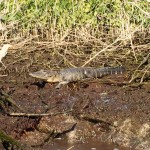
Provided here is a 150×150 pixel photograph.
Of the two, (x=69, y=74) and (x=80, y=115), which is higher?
(x=69, y=74)

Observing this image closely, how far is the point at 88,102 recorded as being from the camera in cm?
629

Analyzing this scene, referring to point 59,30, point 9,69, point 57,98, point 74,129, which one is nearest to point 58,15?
point 59,30

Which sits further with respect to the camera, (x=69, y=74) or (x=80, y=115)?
(x=69, y=74)

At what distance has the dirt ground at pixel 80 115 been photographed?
5.64 meters

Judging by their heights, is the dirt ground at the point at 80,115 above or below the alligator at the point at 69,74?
below

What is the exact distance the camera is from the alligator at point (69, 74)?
705 cm

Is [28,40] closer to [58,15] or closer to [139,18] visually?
[58,15]

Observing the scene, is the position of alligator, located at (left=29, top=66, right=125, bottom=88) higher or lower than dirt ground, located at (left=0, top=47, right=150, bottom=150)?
higher

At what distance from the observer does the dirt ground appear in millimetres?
5641

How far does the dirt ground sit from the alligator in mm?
108

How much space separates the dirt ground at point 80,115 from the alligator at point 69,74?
0.35 ft

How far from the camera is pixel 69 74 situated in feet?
23.2

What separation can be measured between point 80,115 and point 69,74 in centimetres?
119

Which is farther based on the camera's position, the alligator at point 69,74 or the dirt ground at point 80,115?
the alligator at point 69,74
